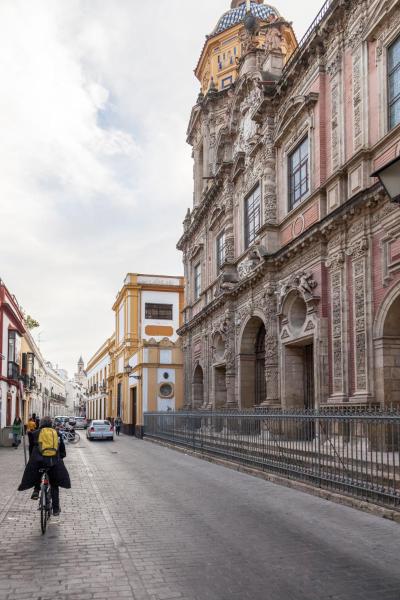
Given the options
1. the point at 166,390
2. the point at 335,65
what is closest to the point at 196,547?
the point at 335,65

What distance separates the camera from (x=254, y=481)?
13.4 meters

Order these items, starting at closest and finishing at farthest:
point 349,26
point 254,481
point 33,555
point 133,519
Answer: point 33,555, point 133,519, point 254,481, point 349,26

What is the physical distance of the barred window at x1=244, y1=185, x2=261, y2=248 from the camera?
76.4 ft

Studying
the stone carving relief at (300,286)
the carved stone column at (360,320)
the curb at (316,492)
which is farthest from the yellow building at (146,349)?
the carved stone column at (360,320)

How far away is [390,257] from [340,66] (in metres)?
5.92

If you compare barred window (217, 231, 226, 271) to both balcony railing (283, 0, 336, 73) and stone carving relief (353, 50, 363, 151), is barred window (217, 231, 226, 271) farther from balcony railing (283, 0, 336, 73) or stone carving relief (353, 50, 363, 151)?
stone carving relief (353, 50, 363, 151)

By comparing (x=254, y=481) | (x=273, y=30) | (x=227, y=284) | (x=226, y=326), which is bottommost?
(x=254, y=481)

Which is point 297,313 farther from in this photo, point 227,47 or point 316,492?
point 227,47

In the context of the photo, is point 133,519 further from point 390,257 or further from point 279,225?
point 279,225

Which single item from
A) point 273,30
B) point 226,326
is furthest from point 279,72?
point 226,326

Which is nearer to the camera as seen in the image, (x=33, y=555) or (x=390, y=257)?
(x=33, y=555)

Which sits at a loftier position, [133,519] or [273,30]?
[273,30]

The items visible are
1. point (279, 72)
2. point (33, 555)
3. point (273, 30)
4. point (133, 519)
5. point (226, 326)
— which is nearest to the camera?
point (33, 555)

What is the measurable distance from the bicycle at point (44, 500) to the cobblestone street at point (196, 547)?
0.17 metres
